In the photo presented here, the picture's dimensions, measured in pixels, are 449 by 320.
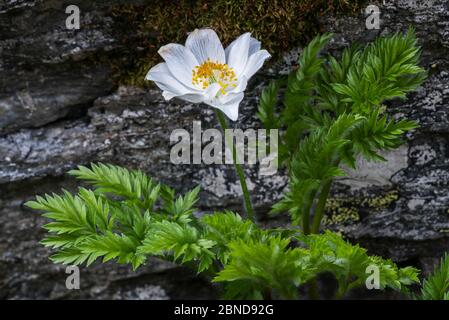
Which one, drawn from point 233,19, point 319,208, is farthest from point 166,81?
point 319,208

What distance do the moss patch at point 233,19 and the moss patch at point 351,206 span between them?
0.62 metres

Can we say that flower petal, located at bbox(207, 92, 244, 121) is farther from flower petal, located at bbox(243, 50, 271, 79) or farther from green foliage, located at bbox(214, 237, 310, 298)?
green foliage, located at bbox(214, 237, 310, 298)

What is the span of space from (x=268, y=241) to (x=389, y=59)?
2.10 feet

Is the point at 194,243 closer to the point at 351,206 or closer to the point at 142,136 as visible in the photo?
the point at 142,136

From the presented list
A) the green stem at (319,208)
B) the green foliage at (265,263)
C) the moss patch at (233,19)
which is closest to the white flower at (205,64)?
the moss patch at (233,19)

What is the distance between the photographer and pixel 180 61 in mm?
1937

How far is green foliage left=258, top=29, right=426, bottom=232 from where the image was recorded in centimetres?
190

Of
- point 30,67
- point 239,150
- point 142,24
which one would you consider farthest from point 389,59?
point 30,67

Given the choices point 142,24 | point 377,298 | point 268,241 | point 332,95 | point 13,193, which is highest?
point 142,24

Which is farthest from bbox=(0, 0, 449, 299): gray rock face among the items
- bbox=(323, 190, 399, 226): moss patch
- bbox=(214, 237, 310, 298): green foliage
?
bbox=(214, 237, 310, 298): green foliage

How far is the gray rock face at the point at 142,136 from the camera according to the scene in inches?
83.0

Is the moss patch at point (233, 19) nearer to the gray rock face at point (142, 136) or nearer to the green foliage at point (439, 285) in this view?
the gray rock face at point (142, 136)

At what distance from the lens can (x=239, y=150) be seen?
2.29 metres

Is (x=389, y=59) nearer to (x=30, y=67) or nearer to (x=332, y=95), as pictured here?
(x=332, y=95)
